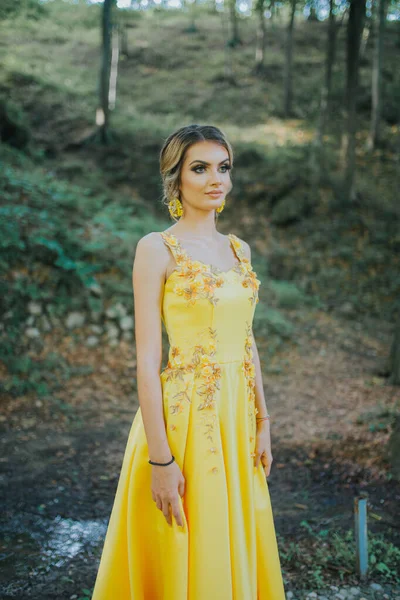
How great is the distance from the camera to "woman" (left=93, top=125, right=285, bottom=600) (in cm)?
191

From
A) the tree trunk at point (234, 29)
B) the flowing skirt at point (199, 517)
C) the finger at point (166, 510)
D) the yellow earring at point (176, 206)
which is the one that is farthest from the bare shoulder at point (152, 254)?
the tree trunk at point (234, 29)

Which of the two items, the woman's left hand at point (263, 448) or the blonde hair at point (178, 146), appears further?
the woman's left hand at point (263, 448)

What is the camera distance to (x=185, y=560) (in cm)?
190

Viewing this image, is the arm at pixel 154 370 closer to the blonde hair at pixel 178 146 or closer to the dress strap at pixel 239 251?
the blonde hair at pixel 178 146

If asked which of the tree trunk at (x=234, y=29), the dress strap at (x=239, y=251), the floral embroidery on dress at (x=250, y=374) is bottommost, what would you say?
the floral embroidery on dress at (x=250, y=374)

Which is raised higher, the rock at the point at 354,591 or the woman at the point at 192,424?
the woman at the point at 192,424

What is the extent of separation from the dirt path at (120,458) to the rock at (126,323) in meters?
0.28

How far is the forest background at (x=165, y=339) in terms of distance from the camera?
11.4ft

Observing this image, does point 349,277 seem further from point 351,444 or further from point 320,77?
point 320,77

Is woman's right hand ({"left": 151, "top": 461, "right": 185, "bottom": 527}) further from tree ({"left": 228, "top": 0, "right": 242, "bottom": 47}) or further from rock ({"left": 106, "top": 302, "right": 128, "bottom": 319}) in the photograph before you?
tree ({"left": 228, "top": 0, "right": 242, "bottom": 47})

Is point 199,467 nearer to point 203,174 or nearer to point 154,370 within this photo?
point 154,370

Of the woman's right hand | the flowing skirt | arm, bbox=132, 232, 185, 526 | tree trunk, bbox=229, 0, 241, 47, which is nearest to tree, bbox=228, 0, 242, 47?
tree trunk, bbox=229, 0, 241, 47

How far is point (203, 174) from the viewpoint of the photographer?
2.05 metres

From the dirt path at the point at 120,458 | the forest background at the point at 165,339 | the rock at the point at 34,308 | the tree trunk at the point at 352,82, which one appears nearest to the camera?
the dirt path at the point at 120,458
